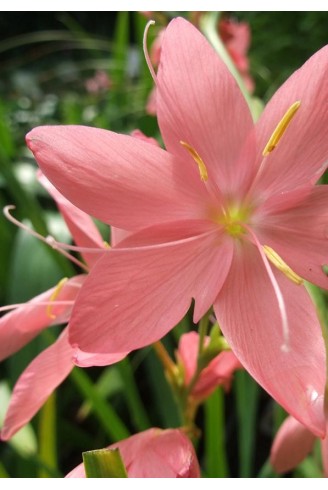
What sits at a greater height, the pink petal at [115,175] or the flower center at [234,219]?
the pink petal at [115,175]

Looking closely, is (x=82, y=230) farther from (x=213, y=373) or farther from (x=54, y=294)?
(x=213, y=373)

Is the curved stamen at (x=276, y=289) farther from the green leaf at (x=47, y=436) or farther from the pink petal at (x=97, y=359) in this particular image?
the green leaf at (x=47, y=436)

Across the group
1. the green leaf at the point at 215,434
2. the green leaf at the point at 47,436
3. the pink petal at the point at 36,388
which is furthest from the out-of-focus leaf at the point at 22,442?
the pink petal at the point at 36,388

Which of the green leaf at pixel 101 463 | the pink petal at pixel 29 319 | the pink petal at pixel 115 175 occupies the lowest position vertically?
the green leaf at pixel 101 463

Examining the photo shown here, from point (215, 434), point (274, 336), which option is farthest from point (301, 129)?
point (215, 434)

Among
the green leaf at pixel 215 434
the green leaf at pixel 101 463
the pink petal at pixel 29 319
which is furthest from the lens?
the green leaf at pixel 215 434

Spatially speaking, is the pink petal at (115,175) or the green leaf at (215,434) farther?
the green leaf at (215,434)

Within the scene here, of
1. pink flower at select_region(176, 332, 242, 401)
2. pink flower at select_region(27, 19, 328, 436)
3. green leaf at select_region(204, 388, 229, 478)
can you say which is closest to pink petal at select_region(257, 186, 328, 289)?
pink flower at select_region(27, 19, 328, 436)
